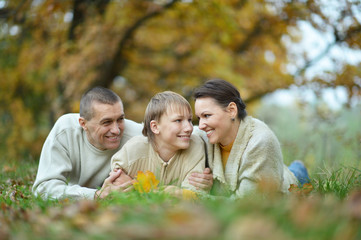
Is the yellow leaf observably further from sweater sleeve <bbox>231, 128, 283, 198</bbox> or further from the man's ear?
the man's ear

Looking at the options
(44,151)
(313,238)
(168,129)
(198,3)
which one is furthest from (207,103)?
(198,3)

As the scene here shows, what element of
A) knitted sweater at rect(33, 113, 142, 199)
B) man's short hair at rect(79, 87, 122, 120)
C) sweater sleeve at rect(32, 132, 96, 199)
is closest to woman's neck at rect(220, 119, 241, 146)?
knitted sweater at rect(33, 113, 142, 199)

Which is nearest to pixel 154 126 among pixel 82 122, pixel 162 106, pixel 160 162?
pixel 162 106

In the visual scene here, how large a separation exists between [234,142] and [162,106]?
762mm

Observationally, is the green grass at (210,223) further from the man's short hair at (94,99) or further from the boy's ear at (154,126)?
the man's short hair at (94,99)

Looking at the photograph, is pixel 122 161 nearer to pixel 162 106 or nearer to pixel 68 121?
pixel 162 106

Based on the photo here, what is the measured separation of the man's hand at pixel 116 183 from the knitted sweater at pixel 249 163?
80 cm

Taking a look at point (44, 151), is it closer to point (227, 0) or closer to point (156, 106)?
point (156, 106)

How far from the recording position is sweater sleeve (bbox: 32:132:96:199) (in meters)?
3.27

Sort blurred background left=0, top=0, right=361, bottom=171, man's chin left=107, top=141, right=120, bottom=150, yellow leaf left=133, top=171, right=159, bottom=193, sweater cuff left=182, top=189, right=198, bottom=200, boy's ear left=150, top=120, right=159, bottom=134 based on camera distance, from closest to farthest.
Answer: sweater cuff left=182, top=189, right=198, bottom=200 < yellow leaf left=133, top=171, right=159, bottom=193 < boy's ear left=150, top=120, right=159, bottom=134 < man's chin left=107, top=141, right=120, bottom=150 < blurred background left=0, top=0, right=361, bottom=171

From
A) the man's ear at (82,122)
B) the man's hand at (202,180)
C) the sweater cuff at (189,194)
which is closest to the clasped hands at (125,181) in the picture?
the man's hand at (202,180)

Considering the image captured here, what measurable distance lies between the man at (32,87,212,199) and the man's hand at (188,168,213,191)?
951 millimetres

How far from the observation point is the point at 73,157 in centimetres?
383

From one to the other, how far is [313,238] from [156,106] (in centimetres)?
234
